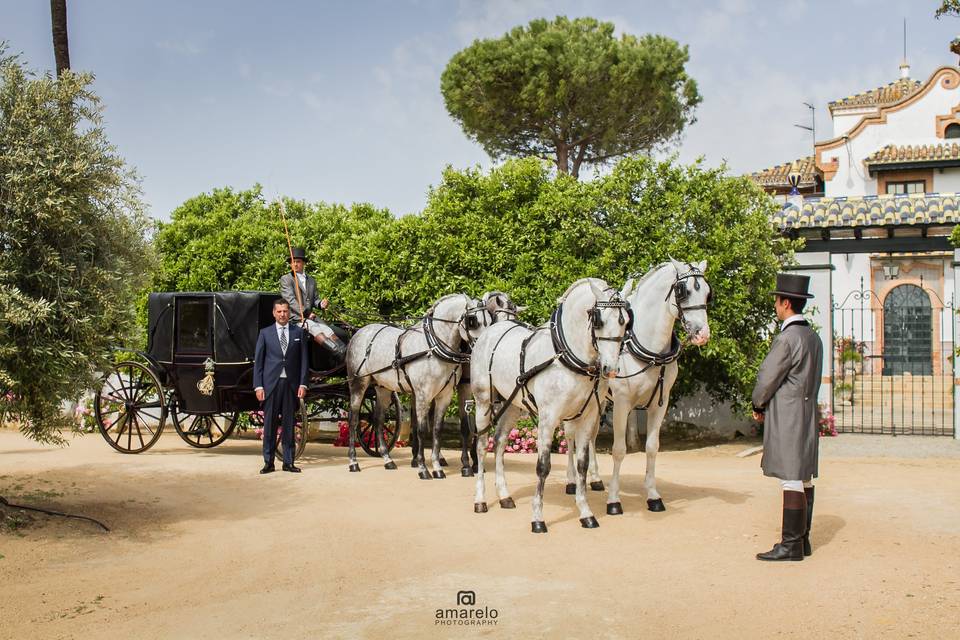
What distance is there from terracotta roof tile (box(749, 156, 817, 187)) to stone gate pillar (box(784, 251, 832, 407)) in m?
19.3

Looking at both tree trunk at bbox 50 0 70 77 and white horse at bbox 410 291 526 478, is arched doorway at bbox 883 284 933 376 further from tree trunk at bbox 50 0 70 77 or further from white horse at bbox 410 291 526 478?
tree trunk at bbox 50 0 70 77

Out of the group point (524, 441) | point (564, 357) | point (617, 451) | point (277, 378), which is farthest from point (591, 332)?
point (524, 441)

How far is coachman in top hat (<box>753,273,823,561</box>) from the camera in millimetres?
6348

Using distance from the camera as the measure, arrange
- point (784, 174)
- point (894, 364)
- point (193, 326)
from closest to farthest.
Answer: point (193, 326) < point (894, 364) < point (784, 174)

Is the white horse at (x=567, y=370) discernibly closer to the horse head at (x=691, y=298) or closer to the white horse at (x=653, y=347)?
the white horse at (x=653, y=347)

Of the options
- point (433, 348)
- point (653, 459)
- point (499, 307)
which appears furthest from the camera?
point (433, 348)

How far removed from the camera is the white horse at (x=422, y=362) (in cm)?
1014

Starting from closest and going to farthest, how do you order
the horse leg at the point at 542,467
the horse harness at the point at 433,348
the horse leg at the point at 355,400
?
the horse leg at the point at 542,467 < the horse harness at the point at 433,348 < the horse leg at the point at 355,400

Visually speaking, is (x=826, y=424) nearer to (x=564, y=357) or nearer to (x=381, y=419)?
(x=381, y=419)

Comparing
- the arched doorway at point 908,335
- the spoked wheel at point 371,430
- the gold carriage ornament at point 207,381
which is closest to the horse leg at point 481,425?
the spoked wheel at point 371,430

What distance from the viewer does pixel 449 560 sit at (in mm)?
6422

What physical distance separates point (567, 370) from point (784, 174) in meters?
29.2

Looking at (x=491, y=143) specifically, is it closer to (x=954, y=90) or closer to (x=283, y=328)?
(x=954, y=90)

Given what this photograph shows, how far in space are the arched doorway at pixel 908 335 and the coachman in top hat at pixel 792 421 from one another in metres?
20.2
